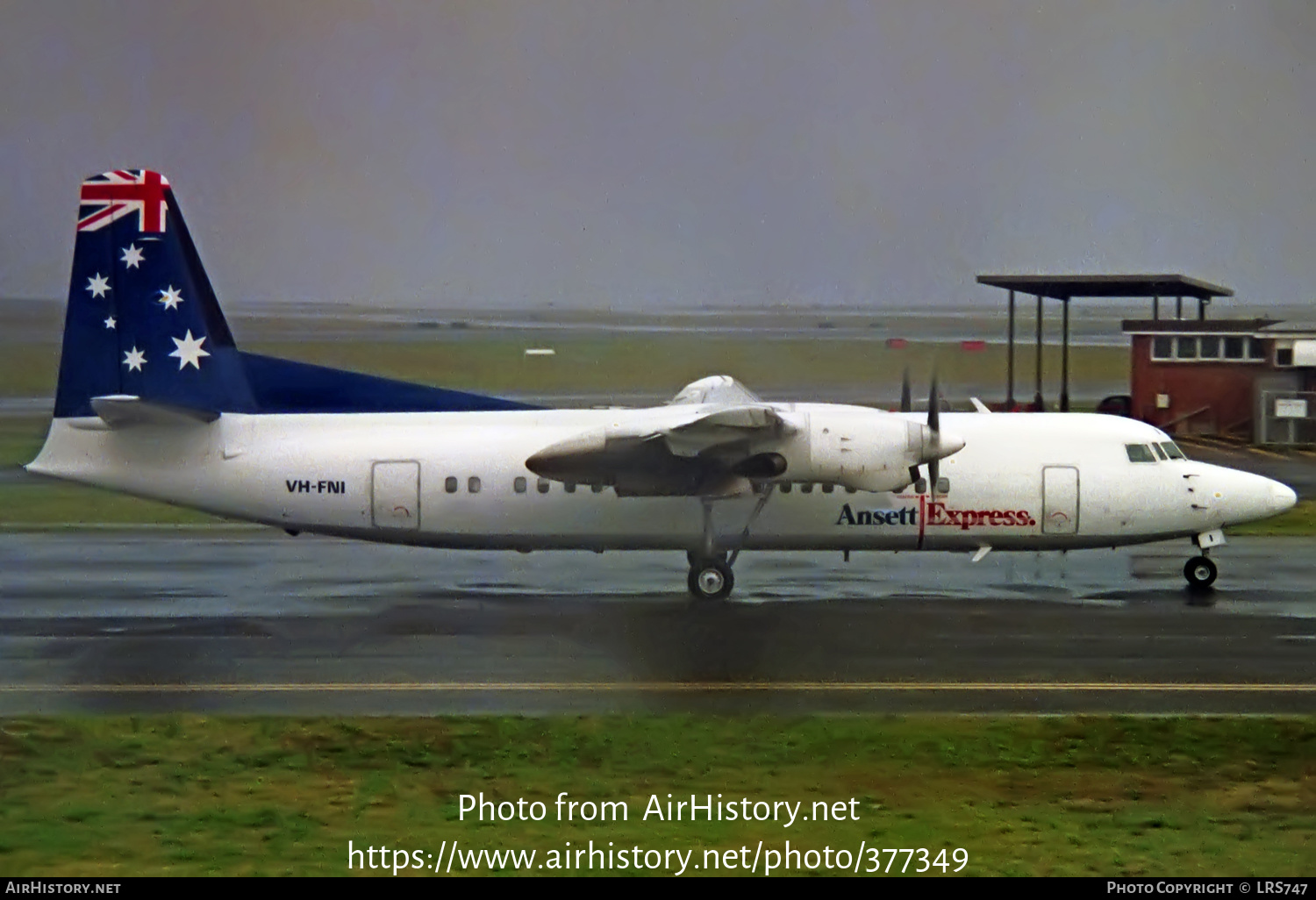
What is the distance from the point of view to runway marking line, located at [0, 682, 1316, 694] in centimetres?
1761

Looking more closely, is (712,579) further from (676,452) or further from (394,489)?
(394,489)

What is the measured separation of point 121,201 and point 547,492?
794 cm

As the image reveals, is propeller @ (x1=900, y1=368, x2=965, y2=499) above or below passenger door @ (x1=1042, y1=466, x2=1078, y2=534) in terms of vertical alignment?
above

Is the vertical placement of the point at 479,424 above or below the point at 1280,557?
above

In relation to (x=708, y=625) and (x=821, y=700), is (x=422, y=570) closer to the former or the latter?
(x=708, y=625)

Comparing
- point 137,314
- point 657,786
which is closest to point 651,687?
point 657,786

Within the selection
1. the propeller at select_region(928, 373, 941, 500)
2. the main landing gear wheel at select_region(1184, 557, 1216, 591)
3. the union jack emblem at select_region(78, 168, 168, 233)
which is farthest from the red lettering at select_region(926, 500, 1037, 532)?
the union jack emblem at select_region(78, 168, 168, 233)

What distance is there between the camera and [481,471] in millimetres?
23469

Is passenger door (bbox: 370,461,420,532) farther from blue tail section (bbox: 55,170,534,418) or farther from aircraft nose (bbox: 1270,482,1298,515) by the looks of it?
aircraft nose (bbox: 1270,482,1298,515)

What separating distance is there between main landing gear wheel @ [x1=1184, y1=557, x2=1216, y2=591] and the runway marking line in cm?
648

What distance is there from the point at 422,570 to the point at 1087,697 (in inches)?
502

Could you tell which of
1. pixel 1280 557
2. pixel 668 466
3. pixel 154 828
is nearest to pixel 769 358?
pixel 1280 557

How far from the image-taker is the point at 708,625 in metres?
21.5

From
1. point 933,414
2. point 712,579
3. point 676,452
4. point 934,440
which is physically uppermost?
point 933,414
